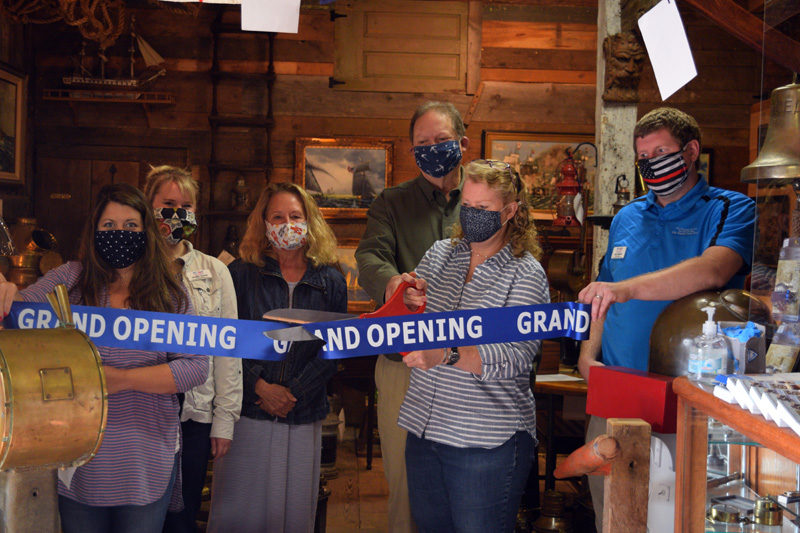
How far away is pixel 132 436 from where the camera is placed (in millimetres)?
2414

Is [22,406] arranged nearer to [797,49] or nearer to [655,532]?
[655,532]

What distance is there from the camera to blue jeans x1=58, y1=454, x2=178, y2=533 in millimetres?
2336

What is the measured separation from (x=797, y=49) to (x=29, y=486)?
210 centimetres

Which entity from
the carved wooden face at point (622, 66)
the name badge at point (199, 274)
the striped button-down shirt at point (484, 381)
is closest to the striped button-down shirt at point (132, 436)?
the name badge at point (199, 274)

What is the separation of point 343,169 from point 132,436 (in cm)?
485

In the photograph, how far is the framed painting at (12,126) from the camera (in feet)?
20.8

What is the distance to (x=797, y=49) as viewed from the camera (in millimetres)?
2023

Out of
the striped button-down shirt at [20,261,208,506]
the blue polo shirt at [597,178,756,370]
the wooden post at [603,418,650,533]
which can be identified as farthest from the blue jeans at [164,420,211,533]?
the wooden post at [603,418,650,533]

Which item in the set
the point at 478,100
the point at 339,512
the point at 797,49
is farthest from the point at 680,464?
the point at 478,100

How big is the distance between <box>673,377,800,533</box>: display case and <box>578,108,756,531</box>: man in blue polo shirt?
0.71 meters

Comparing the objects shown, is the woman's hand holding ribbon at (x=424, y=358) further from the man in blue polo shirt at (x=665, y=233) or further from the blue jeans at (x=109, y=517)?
the blue jeans at (x=109, y=517)

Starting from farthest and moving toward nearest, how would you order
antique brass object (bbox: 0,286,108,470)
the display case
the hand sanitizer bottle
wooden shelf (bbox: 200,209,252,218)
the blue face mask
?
wooden shelf (bbox: 200,209,252,218) → the blue face mask → the hand sanitizer bottle → the display case → antique brass object (bbox: 0,286,108,470)

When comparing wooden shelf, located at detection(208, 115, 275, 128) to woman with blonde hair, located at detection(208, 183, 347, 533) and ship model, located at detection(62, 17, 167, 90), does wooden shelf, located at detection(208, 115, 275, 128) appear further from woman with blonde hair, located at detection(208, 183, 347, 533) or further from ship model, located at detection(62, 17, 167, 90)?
woman with blonde hair, located at detection(208, 183, 347, 533)

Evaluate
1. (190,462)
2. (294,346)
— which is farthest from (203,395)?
(294,346)
